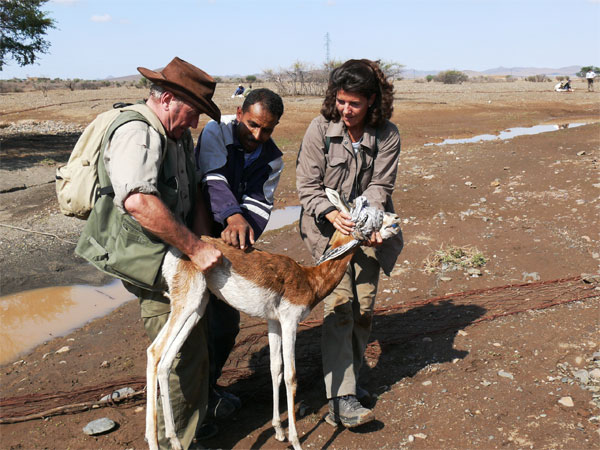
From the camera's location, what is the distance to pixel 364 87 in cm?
366

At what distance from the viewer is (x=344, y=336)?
3.97m

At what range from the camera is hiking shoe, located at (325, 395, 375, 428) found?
3736 millimetres

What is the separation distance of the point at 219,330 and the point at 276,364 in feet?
2.34

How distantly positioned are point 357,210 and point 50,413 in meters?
2.87

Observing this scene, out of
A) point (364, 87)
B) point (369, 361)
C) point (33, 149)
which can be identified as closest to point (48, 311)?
point (369, 361)

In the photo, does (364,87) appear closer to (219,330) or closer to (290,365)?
(290,365)

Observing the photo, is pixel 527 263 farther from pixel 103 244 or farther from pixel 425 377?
pixel 103 244

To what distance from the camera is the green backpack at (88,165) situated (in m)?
3.08

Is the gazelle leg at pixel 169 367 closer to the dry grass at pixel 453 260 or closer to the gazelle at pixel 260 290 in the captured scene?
the gazelle at pixel 260 290

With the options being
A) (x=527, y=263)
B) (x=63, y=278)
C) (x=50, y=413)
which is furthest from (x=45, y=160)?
(x=527, y=263)

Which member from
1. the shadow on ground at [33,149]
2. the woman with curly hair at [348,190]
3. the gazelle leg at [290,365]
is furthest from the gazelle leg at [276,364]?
the shadow on ground at [33,149]

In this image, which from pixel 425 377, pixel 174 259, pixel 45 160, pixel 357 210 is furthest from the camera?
pixel 45 160

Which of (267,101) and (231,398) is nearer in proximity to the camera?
(267,101)

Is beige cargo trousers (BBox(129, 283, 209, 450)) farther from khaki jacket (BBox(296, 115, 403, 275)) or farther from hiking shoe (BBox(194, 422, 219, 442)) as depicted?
khaki jacket (BBox(296, 115, 403, 275))
